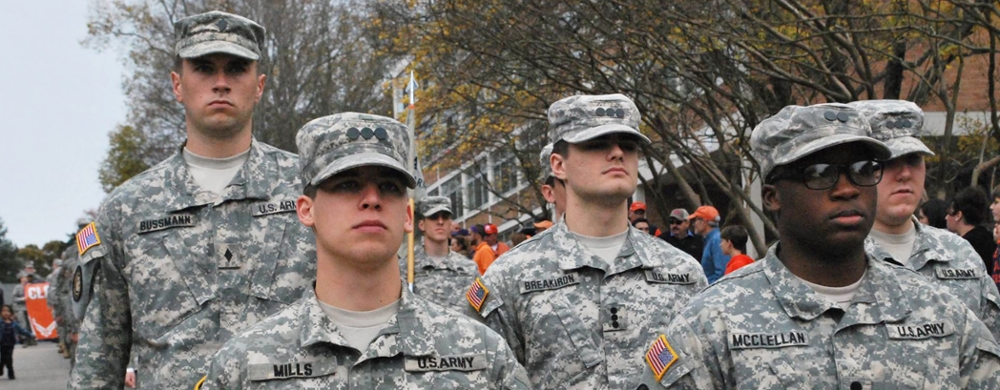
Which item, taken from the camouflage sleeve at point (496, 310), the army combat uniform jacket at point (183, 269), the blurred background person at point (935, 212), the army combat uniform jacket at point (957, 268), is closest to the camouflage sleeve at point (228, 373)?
the army combat uniform jacket at point (183, 269)

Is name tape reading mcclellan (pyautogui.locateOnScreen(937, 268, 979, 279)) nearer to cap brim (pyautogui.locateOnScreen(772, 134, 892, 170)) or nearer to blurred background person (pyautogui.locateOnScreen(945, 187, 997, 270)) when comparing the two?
cap brim (pyautogui.locateOnScreen(772, 134, 892, 170))

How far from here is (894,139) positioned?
7102mm

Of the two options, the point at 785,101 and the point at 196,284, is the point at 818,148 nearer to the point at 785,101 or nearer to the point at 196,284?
the point at 196,284

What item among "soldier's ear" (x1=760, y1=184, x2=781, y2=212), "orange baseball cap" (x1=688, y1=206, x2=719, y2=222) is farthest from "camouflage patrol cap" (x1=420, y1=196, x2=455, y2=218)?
"soldier's ear" (x1=760, y1=184, x2=781, y2=212)

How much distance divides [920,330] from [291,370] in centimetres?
196

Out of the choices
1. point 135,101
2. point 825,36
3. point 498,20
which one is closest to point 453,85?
point 498,20

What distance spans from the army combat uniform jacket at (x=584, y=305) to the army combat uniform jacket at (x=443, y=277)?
7923mm

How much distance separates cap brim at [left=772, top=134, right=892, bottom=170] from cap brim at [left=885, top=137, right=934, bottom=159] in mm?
2303

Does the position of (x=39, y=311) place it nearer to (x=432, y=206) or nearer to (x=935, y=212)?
(x=432, y=206)

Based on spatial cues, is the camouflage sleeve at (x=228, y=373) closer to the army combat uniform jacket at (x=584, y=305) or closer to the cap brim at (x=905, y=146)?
the army combat uniform jacket at (x=584, y=305)

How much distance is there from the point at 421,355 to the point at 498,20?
1539 centimetres

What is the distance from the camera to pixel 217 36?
247 inches

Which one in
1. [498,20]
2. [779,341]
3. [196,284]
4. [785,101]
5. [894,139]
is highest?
[498,20]

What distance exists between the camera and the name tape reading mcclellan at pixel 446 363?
4.41m
